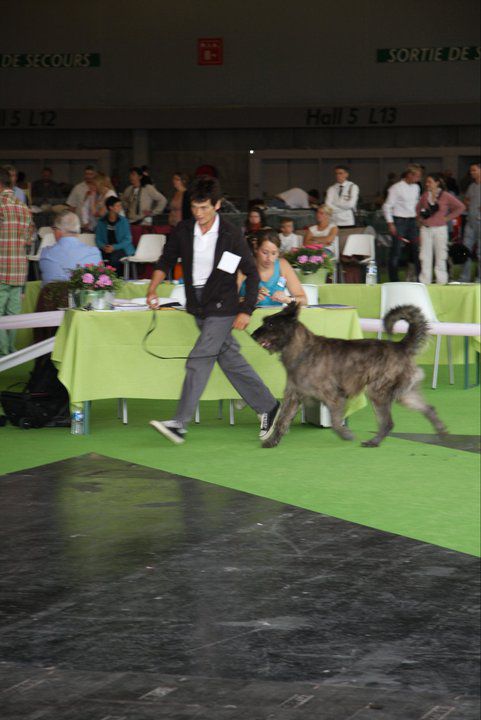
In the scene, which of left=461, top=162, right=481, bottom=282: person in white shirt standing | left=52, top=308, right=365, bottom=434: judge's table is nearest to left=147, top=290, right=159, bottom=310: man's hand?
left=52, top=308, right=365, bottom=434: judge's table

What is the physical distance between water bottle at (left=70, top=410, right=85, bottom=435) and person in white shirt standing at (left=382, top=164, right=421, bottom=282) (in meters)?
6.90

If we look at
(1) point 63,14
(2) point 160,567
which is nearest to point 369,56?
(1) point 63,14

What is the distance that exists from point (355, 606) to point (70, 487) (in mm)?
2124

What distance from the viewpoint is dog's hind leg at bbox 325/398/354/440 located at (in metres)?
6.37

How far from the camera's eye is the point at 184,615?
12.4 feet

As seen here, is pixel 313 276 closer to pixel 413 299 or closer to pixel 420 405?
pixel 413 299

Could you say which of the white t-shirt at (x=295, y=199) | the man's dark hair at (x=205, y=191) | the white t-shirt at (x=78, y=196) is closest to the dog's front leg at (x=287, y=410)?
the man's dark hair at (x=205, y=191)

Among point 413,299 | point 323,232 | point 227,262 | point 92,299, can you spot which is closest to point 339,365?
point 227,262

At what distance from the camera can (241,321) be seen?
6305mm

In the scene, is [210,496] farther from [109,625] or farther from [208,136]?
[208,136]

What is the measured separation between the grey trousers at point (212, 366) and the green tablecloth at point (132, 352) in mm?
264

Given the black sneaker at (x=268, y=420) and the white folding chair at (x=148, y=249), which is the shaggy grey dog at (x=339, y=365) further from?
the white folding chair at (x=148, y=249)

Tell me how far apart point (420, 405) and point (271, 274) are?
47.3 inches

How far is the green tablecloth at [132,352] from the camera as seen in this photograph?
6668 millimetres
